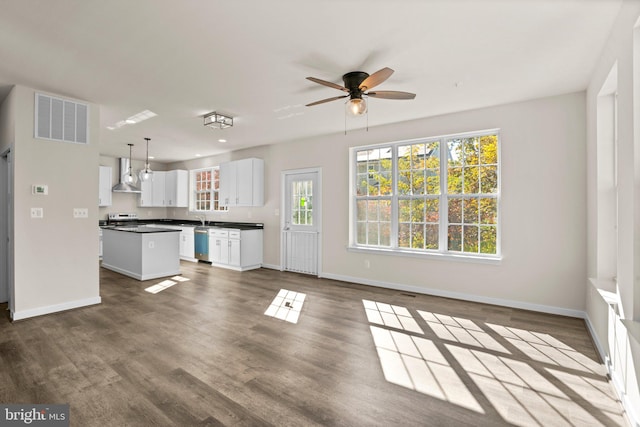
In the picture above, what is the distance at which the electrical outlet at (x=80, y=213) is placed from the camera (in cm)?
399

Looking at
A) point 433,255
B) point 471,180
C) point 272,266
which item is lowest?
point 272,266

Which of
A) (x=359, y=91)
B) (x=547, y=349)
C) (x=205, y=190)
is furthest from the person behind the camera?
(x=205, y=190)

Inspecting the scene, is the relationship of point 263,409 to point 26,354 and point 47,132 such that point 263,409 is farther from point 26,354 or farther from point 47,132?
point 47,132

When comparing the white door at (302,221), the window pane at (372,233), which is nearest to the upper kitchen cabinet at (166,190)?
the white door at (302,221)

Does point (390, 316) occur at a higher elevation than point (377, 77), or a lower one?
lower

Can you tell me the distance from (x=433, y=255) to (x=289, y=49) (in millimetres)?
3433

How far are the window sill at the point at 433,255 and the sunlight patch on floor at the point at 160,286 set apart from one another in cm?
314

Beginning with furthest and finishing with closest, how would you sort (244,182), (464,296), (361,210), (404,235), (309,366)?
(244,182)
(361,210)
(404,235)
(464,296)
(309,366)

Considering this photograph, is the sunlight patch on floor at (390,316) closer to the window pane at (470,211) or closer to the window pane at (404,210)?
the window pane at (404,210)

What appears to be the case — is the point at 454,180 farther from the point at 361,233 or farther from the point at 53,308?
the point at 53,308

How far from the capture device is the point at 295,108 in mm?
4355

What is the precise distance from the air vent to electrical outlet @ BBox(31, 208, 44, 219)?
34.2 inches

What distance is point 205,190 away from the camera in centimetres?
839

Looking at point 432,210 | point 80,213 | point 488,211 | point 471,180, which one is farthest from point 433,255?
point 80,213
